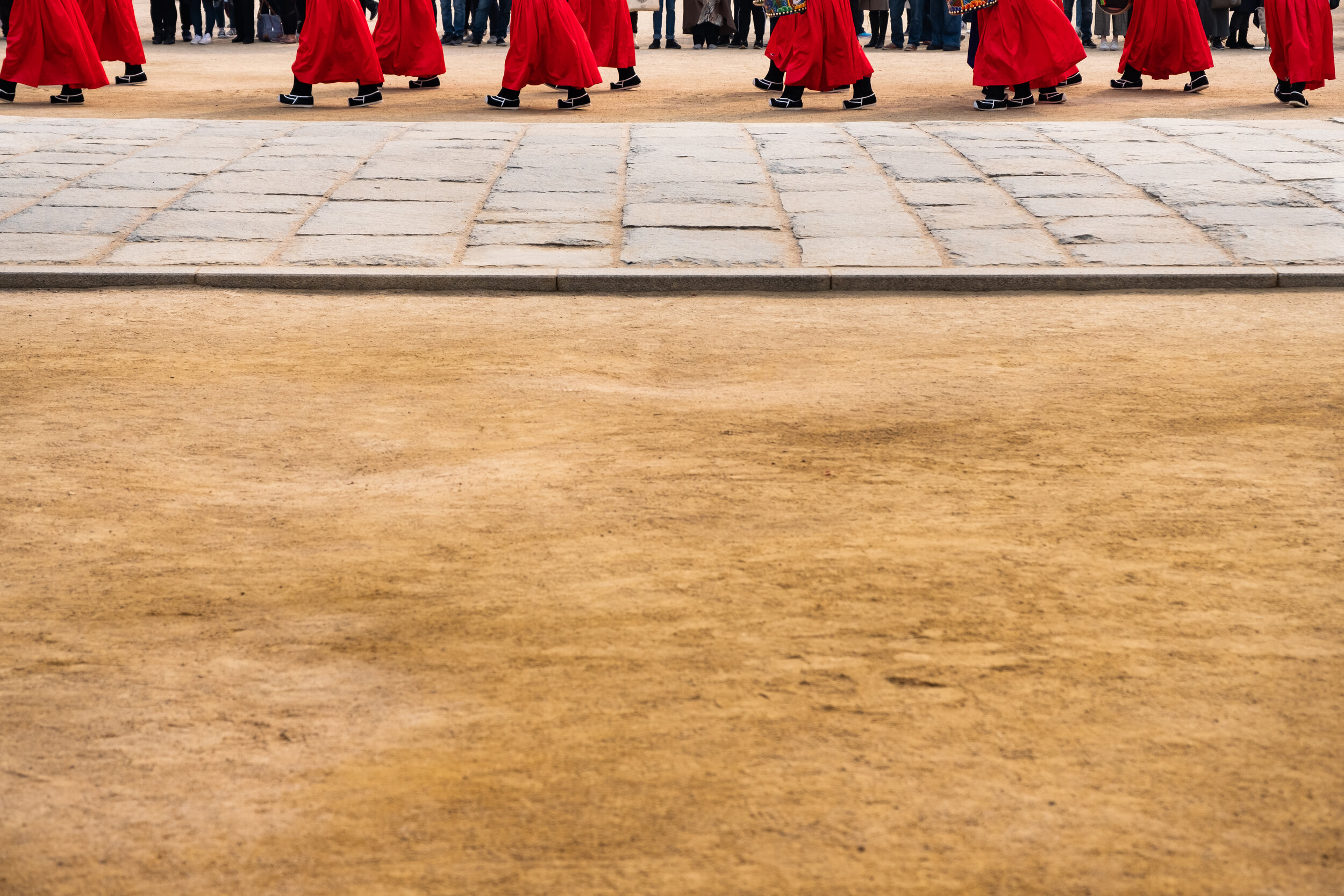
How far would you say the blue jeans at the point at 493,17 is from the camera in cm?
1544

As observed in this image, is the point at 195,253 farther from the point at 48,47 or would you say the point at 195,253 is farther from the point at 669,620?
the point at 48,47

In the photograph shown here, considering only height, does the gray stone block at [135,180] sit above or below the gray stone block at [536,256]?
above

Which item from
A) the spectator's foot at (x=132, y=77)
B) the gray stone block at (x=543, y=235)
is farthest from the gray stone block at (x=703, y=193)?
the spectator's foot at (x=132, y=77)

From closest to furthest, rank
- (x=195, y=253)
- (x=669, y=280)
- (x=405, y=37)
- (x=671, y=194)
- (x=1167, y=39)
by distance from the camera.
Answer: (x=669, y=280) → (x=195, y=253) → (x=671, y=194) → (x=1167, y=39) → (x=405, y=37)

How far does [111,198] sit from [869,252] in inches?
153

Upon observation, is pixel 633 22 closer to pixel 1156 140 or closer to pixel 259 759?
pixel 1156 140

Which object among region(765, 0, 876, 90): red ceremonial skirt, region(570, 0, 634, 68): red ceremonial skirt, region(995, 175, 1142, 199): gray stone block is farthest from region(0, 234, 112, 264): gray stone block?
region(570, 0, 634, 68): red ceremonial skirt

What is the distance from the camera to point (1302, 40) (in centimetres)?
1013

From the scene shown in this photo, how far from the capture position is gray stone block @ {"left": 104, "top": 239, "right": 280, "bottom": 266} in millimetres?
5703

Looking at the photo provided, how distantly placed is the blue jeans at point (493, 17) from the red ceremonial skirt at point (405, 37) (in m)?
4.05

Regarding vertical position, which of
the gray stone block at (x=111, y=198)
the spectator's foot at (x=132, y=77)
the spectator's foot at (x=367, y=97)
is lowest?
the gray stone block at (x=111, y=198)

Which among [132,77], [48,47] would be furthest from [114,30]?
[48,47]

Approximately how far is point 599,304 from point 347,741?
124 inches

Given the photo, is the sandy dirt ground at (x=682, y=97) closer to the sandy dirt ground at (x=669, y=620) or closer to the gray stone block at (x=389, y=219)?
the gray stone block at (x=389, y=219)
